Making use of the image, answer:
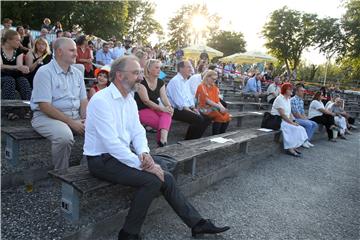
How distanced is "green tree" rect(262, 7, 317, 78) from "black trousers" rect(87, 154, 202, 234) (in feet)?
126

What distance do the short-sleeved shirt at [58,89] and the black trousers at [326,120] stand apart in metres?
7.53

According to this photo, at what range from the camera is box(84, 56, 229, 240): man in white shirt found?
2771 mm

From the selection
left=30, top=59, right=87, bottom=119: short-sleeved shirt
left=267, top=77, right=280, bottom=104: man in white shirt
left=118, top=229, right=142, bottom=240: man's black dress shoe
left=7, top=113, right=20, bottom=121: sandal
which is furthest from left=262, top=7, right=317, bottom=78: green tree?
left=118, top=229, right=142, bottom=240: man's black dress shoe

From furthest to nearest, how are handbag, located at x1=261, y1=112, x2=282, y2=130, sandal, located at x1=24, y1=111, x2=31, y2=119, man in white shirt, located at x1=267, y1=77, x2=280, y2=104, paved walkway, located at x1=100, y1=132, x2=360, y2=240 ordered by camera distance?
man in white shirt, located at x1=267, y1=77, x2=280, y2=104 < handbag, located at x1=261, y1=112, x2=282, y2=130 < sandal, located at x1=24, y1=111, x2=31, y2=119 < paved walkway, located at x1=100, y1=132, x2=360, y2=240

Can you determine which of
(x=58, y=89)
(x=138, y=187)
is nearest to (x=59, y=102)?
(x=58, y=89)

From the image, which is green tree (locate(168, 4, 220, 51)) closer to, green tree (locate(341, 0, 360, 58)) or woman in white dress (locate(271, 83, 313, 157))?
green tree (locate(341, 0, 360, 58))

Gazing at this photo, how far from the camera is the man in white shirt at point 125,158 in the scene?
277 cm

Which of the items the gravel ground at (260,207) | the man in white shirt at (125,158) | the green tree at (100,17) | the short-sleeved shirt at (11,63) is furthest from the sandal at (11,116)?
the green tree at (100,17)

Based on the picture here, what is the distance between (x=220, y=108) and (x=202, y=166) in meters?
1.68

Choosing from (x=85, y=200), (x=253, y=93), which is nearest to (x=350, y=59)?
(x=253, y=93)

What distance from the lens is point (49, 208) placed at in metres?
3.04

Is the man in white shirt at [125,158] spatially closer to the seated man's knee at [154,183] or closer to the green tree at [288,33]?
the seated man's knee at [154,183]

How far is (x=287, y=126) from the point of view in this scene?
7.24 metres

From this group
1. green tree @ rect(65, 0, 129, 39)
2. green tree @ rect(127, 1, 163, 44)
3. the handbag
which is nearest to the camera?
the handbag
